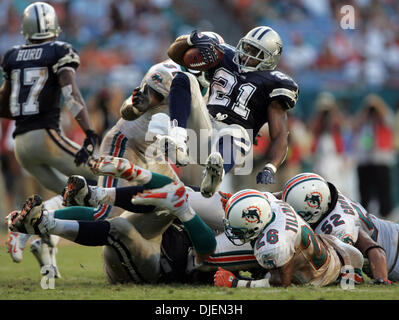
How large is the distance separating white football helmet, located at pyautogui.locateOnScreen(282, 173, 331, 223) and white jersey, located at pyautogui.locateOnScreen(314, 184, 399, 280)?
0.09 m

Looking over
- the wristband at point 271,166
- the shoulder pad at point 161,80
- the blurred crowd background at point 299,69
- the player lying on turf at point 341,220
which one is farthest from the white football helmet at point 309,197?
the blurred crowd background at point 299,69

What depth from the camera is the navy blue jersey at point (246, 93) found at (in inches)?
211

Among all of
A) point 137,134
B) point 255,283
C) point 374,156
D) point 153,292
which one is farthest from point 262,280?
point 374,156

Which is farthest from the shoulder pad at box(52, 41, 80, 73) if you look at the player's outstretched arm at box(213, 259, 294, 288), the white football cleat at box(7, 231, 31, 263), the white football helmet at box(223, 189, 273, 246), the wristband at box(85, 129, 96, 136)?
the player's outstretched arm at box(213, 259, 294, 288)

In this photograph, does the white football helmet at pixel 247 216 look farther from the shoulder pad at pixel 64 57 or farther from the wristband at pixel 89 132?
the shoulder pad at pixel 64 57

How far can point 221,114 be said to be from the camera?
17.7ft

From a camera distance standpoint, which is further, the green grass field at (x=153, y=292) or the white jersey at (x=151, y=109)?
the white jersey at (x=151, y=109)

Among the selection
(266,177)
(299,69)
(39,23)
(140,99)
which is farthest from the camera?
(299,69)

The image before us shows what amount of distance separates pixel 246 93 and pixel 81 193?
1.62 metres

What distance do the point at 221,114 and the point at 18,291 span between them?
197 centimetres

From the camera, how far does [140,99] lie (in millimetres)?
5281

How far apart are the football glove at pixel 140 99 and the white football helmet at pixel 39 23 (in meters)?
1.49

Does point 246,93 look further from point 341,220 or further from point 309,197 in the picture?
point 341,220
